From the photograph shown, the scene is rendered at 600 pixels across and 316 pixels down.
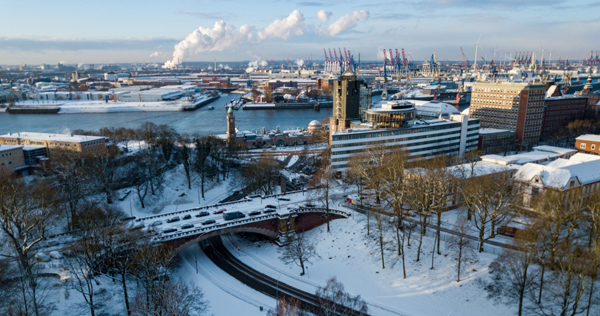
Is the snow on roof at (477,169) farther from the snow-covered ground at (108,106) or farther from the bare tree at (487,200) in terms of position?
the snow-covered ground at (108,106)

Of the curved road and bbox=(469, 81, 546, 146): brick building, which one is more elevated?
bbox=(469, 81, 546, 146): brick building

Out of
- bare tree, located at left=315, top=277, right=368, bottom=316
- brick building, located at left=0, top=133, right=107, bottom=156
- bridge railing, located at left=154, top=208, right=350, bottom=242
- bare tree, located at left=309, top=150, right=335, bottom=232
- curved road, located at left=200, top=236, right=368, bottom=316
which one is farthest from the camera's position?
brick building, located at left=0, top=133, right=107, bottom=156

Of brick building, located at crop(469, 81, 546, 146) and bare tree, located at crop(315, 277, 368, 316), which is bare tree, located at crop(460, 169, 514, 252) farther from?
brick building, located at crop(469, 81, 546, 146)

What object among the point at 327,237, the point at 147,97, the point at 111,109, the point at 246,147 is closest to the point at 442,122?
the point at 327,237

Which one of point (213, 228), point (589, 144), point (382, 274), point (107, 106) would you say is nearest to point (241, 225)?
point (213, 228)

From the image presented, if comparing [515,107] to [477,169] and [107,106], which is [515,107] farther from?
[107,106]

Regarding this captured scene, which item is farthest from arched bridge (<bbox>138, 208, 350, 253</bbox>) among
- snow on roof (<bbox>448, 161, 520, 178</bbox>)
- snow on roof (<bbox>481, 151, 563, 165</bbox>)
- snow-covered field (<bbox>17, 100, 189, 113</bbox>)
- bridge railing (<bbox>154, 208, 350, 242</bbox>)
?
snow-covered field (<bbox>17, 100, 189, 113</bbox>)

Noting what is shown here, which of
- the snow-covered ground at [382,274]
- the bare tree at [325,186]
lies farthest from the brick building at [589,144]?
the snow-covered ground at [382,274]
